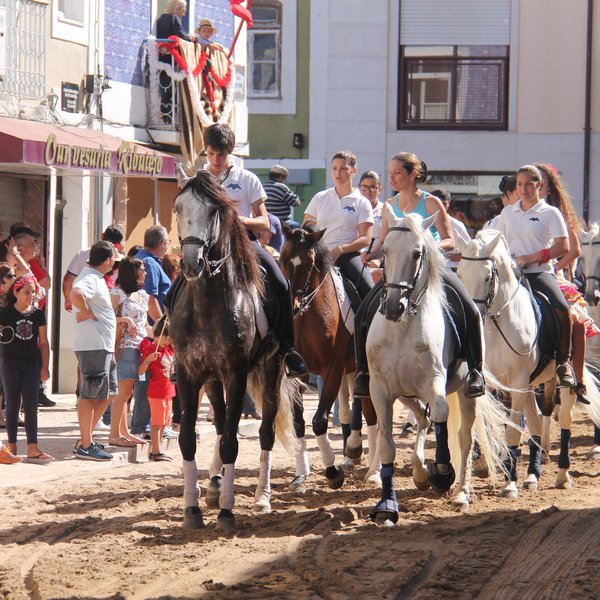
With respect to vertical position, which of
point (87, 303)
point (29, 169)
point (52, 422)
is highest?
point (29, 169)

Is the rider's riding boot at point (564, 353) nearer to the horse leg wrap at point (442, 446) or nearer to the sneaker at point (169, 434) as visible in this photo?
the horse leg wrap at point (442, 446)

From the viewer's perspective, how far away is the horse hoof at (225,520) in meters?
9.30

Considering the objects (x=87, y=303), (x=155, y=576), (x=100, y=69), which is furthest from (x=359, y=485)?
(x=100, y=69)

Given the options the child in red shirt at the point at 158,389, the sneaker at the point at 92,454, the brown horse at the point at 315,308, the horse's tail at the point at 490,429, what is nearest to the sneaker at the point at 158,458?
the child in red shirt at the point at 158,389

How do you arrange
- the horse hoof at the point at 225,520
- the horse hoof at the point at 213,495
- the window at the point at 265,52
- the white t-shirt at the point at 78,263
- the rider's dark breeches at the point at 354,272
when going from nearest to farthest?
the horse hoof at the point at 225,520 → the horse hoof at the point at 213,495 → the rider's dark breeches at the point at 354,272 → the white t-shirt at the point at 78,263 → the window at the point at 265,52

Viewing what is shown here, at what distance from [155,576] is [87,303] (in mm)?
5519

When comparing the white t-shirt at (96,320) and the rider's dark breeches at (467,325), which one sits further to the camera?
the white t-shirt at (96,320)

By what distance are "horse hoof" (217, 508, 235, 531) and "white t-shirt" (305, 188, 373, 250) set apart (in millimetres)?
3873

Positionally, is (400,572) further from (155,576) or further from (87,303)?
(87,303)

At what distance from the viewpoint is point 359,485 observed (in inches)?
457

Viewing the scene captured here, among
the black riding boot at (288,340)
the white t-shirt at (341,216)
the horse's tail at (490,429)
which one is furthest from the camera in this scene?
the white t-shirt at (341,216)

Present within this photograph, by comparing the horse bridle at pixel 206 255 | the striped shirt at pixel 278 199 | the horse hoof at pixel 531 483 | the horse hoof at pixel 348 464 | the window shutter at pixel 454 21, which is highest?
the window shutter at pixel 454 21

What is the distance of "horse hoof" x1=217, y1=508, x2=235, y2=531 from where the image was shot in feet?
30.5

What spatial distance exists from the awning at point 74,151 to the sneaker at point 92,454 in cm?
457
